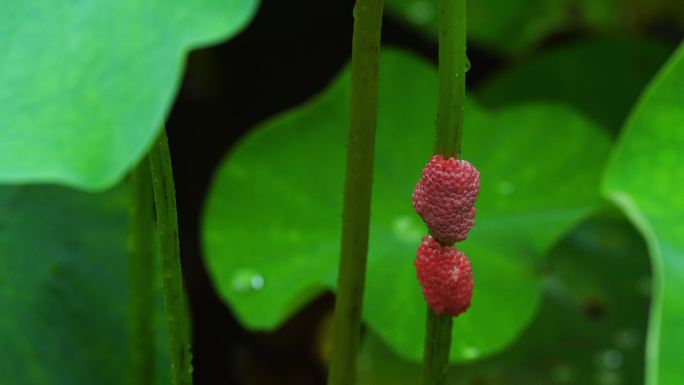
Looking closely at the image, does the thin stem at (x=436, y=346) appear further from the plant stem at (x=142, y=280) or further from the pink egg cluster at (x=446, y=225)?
the plant stem at (x=142, y=280)

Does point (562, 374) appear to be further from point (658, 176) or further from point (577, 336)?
point (658, 176)

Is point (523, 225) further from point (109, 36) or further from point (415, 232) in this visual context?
point (109, 36)

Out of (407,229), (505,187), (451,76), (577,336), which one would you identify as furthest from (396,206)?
(451,76)

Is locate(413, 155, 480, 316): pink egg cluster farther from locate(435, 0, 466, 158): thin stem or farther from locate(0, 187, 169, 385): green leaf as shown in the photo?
locate(0, 187, 169, 385): green leaf

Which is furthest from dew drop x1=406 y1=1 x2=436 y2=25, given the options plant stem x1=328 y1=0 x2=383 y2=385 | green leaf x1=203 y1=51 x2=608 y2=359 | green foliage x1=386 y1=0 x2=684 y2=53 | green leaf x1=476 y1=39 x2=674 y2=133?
plant stem x1=328 y1=0 x2=383 y2=385

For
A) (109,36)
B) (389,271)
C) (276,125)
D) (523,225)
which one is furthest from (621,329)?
(109,36)

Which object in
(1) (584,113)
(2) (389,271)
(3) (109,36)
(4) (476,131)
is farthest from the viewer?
(1) (584,113)
